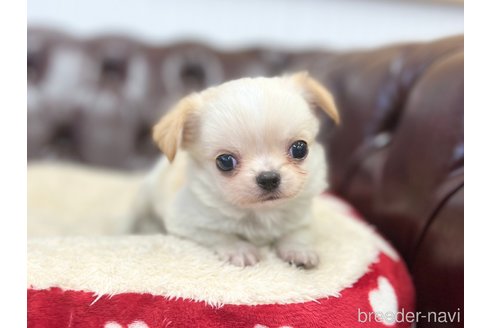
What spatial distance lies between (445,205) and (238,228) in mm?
444

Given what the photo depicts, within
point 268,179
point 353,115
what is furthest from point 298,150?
point 353,115

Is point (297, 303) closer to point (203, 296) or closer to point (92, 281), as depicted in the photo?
point (203, 296)

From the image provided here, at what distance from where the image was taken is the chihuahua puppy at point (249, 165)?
3.03 ft

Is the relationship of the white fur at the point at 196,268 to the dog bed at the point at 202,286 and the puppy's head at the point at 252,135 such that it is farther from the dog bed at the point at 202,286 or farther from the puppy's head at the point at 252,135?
the puppy's head at the point at 252,135

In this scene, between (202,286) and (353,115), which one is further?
(353,115)

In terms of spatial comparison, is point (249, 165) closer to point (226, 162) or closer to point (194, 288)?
point (226, 162)

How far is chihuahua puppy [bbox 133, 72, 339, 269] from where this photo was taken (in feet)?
3.03

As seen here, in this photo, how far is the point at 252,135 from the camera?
91cm

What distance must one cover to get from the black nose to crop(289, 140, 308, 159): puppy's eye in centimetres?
8

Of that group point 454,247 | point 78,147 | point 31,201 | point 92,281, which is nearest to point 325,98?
point 454,247

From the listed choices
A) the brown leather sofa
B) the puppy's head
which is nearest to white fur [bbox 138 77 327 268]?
the puppy's head

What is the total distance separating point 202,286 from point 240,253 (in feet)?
0.44

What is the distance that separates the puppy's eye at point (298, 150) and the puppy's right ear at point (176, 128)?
22cm

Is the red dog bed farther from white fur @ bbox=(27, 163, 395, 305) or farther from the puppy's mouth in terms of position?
the puppy's mouth
